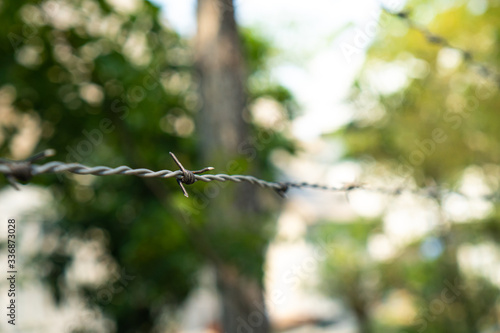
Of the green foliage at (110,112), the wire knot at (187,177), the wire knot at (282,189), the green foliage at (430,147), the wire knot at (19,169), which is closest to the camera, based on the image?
the wire knot at (19,169)

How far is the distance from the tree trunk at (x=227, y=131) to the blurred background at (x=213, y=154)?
0.04 ft

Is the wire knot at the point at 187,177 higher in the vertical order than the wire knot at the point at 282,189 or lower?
lower

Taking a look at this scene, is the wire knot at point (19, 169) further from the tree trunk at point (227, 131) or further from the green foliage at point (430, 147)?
the green foliage at point (430, 147)

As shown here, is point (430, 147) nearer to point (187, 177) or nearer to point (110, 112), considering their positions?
point (110, 112)

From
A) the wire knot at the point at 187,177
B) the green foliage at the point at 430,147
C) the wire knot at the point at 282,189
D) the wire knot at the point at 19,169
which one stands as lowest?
the wire knot at the point at 19,169

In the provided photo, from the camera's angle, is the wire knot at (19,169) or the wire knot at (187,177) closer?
the wire knot at (19,169)

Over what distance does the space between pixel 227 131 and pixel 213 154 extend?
306 millimetres

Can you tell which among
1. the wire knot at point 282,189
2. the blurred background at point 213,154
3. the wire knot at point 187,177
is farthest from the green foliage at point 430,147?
the wire knot at point 187,177

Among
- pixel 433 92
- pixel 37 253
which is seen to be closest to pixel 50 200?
pixel 37 253

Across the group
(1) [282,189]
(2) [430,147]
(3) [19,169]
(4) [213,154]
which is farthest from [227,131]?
(2) [430,147]

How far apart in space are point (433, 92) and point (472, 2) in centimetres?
140

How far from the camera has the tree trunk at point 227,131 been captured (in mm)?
2619

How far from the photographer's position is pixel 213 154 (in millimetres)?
2766

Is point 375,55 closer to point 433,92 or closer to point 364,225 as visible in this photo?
point 433,92
